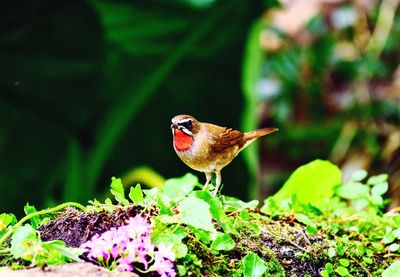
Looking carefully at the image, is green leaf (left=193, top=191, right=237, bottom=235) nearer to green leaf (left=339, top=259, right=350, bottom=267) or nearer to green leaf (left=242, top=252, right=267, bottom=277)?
green leaf (left=242, top=252, right=267, bottom=277)

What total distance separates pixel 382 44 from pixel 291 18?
73cm

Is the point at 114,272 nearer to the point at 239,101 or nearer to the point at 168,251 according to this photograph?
the point at 168,251

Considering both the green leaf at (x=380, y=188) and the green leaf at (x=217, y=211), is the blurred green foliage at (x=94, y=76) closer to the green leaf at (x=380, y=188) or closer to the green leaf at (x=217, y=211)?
the green leaf at (x=380, y=188)

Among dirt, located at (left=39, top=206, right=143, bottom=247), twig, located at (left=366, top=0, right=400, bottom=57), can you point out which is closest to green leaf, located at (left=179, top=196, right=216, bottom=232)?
dirt, located at (left=39, top=206, right=143, bottom=247)

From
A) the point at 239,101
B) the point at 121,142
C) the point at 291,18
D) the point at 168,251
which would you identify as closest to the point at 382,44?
the point at 291,18

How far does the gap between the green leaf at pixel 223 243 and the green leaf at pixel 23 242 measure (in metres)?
0.30

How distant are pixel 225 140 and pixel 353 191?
0.43 meters

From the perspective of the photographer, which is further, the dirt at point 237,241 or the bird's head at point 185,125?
the bird's head at point 185,125

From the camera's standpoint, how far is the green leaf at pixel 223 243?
1217mm

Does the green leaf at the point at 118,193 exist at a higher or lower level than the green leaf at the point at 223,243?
higher

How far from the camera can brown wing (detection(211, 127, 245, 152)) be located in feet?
4.62

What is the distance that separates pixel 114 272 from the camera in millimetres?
1101

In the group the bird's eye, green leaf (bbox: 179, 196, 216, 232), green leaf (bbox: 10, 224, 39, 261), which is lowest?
green leaf (bbox: 10, 224, 39, 261)

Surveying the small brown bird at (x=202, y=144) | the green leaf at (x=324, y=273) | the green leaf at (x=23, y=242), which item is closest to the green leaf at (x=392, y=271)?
the green leaf at (x=324, y=273)
